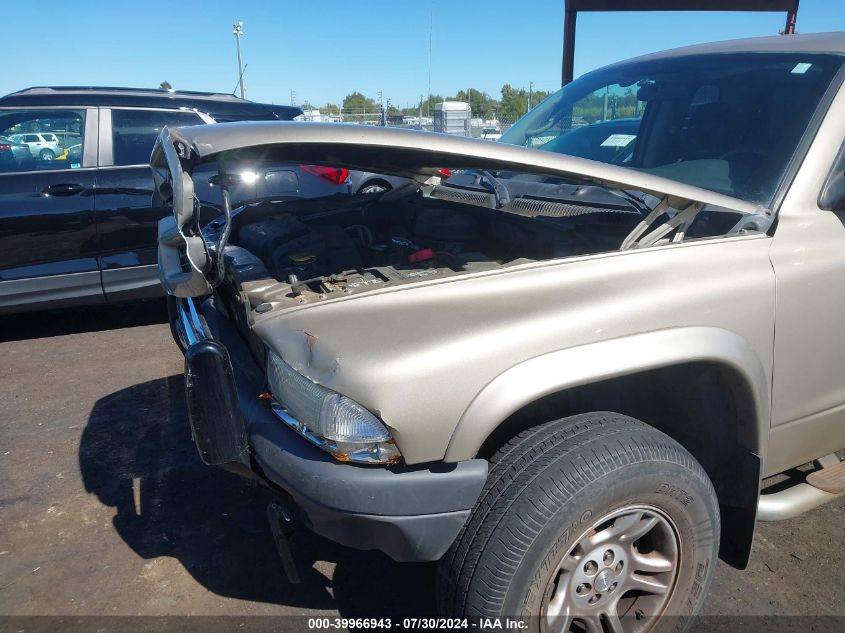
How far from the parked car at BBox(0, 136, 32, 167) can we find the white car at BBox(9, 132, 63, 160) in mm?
33

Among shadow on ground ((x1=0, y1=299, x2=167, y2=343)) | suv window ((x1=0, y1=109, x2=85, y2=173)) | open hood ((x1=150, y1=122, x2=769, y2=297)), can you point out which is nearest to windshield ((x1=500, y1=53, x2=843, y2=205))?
open hood ((x1=150, y1=122, x2=769, y2=297))

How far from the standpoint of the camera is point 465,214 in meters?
2.88

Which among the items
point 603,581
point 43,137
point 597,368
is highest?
point 43,137

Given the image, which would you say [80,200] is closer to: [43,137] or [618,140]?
Result: [43,137]

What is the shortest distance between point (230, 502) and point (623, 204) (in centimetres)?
220

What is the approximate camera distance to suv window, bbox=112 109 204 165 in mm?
5258

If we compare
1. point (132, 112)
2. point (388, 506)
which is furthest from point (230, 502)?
point (132, 112)

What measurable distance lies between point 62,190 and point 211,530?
347 centimetres

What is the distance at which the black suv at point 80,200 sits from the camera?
4867mm

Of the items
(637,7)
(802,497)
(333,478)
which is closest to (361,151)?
(333,478)

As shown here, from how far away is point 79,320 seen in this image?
5.72 metres

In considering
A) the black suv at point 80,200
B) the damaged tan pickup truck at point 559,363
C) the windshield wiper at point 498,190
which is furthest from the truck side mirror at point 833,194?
the black suv at point 80,200

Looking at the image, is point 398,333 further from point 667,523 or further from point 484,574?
point 667,523

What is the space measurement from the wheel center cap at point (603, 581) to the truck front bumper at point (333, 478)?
0.53m
